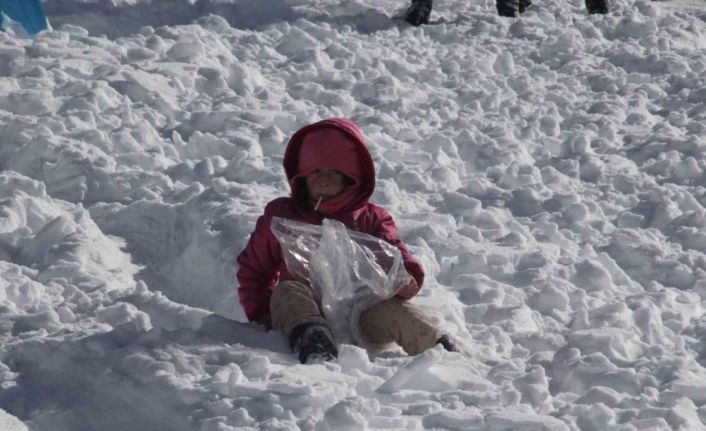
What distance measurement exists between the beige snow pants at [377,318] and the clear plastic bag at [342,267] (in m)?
0.04

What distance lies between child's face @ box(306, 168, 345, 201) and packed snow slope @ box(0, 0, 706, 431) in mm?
556

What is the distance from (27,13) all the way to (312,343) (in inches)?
184

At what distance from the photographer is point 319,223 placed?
4410mm

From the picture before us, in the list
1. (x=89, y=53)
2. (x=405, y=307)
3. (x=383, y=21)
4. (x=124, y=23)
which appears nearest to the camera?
(x=405, y=307)

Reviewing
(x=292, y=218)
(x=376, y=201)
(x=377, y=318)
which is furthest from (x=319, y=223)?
(x=376, y=201)

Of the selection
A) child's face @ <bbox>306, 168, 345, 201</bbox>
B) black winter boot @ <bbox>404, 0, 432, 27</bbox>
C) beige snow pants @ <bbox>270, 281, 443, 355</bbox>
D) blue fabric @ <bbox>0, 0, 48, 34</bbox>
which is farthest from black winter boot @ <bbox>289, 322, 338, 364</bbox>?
black winter boot @ <bbox>404, 0, 432, 27</bbox>

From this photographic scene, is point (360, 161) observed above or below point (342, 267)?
above

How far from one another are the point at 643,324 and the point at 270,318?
1.27 meters

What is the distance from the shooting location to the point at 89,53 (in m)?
7.48

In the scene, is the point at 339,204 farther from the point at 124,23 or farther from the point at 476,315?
the point at 124,23

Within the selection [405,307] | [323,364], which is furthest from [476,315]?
[323,364]

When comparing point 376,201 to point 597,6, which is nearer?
point 376,201

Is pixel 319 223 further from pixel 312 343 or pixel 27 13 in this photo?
pixel 27 13

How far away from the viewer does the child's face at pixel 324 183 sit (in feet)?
14.4
